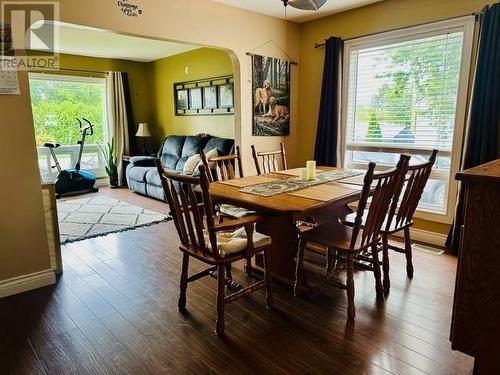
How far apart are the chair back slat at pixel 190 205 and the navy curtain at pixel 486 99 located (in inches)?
97.5

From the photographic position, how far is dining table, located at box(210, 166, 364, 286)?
198 cm

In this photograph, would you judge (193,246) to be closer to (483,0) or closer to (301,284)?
(301,284)

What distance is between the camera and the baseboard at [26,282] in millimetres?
2430

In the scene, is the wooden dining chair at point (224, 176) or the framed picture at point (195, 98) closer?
the wooden dining chair at point (224, 176)

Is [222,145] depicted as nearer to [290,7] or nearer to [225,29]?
[225,29]

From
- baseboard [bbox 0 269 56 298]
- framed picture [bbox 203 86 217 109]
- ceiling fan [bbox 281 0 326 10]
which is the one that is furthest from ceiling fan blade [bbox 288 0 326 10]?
framed picture [bbox 203 86 217 109]

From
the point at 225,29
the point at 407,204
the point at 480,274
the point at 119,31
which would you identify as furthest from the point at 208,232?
the point at 225,29

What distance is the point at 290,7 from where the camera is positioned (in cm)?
370

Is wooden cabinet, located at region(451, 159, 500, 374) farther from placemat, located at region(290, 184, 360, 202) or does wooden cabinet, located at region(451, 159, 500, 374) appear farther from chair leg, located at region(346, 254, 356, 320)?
placemat, located at region(290, 184, 360, 202)

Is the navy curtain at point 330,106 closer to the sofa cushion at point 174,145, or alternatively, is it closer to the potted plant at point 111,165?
the sofa cushion at point 174,145

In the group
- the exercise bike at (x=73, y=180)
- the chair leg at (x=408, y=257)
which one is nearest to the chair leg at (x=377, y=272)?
the chair leg at (x=408, y=257)

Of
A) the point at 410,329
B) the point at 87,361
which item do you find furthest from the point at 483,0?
the point at 87,361

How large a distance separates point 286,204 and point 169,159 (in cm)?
430

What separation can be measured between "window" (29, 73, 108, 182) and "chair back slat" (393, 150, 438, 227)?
578cm
